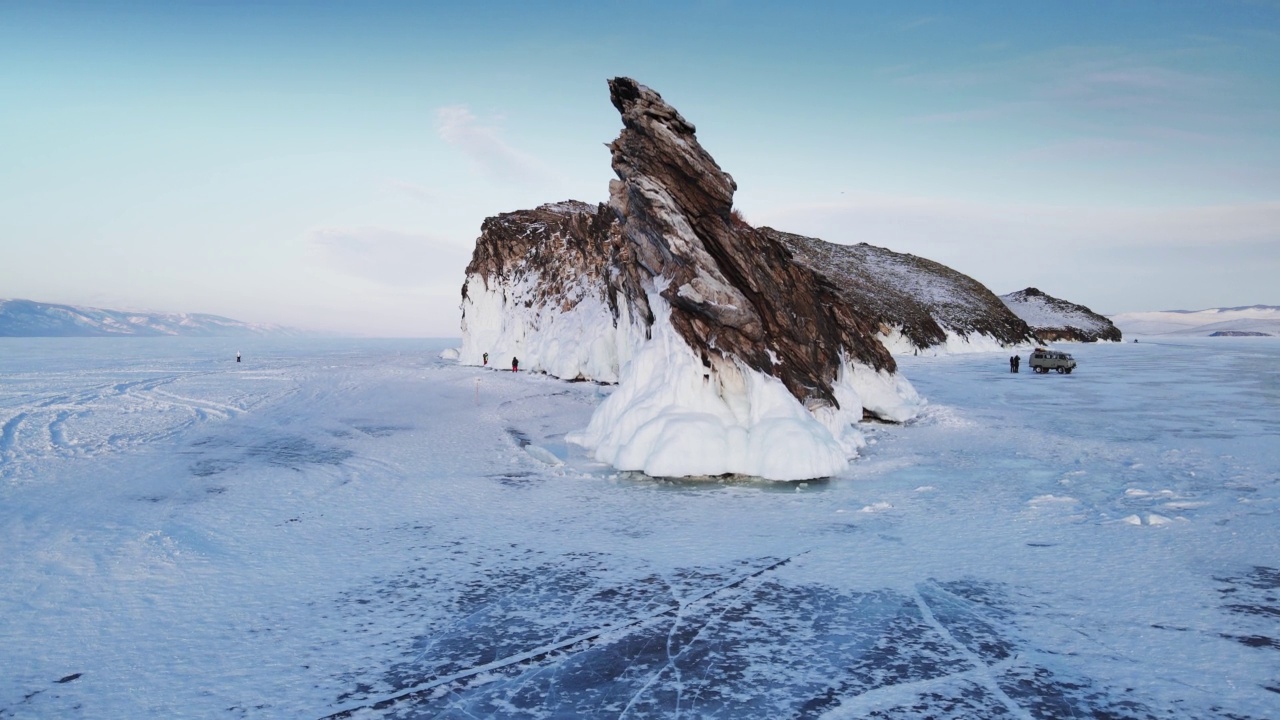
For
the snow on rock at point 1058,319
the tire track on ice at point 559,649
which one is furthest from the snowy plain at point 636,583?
the snow on rock at point 1058,319

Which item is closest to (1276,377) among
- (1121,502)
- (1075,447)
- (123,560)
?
(1075,447)

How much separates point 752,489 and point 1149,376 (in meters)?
36.3

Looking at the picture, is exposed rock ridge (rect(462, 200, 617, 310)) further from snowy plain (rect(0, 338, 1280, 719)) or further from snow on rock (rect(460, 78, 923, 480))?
snowy plain (rect(0, 338, 1280, 719))

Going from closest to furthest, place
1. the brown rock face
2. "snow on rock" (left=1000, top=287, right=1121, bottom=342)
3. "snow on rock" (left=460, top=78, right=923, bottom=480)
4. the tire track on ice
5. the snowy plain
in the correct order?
the tire track on ice → the snowy plain → "snow on rock" (left=460, top=78, right=923, bottom=480) → the brown rock face → "snow on rock" (left=1000, top=287, right=1121, bottom=342)

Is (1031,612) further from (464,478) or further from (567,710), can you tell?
(464,478)

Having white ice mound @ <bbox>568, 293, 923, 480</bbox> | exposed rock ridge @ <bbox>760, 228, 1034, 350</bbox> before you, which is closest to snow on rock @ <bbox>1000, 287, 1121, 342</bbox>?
exposed rock ridge @ <bbox>760, 228, 1034, 350</bbox>

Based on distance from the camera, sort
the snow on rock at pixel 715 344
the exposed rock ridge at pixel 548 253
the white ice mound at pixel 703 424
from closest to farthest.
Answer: the white ice mound at pixel 703 424 → the snow on rock at pixel 715 344 → the exposed rock ridge at pixel 548 253

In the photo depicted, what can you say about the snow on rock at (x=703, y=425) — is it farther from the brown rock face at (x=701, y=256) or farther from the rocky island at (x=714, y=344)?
the brown rock face at (x=701, y=256)

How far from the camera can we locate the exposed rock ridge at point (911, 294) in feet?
269

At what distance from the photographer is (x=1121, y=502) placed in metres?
12.5

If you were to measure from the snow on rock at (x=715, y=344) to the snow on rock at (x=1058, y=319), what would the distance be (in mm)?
94723

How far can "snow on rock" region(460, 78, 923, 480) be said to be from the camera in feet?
50.5

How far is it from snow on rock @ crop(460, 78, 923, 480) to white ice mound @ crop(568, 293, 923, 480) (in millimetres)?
30

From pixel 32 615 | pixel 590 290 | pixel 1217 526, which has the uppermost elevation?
pixel 590 290
